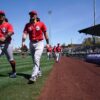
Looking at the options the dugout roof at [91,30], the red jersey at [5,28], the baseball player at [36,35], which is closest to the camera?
the baseball player at [36,35]

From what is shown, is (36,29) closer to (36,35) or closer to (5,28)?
(36,35)

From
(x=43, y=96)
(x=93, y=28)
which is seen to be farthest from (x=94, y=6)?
(x=43, y=96)

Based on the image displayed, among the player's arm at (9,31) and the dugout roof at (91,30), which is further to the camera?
the dugout roof at (91,30)

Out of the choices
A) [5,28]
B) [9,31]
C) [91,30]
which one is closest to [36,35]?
[9,31]

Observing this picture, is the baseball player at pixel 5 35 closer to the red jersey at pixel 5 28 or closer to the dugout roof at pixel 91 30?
the red jersey at pixel 5 28

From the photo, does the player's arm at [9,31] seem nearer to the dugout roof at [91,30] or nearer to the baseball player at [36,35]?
the baseball player at [36,35]

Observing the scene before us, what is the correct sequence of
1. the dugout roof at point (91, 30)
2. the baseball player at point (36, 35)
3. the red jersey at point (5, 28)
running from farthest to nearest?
1. the dugout roof at point (91, 30)
2. the red jersey at point (5, 28)
3. the baseball player at point (36, 35)

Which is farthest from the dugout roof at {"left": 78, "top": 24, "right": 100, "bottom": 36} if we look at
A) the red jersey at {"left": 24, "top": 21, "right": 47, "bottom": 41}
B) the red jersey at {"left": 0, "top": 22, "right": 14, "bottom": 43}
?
the red jersey at {"left": 0, "top": 22, "right": 14, "bottom": 43}

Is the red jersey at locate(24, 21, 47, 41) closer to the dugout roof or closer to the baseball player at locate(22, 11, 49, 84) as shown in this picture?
the baseball player at locate(22, 11, 49, 84)

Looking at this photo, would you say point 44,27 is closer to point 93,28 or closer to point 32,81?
point 32,81

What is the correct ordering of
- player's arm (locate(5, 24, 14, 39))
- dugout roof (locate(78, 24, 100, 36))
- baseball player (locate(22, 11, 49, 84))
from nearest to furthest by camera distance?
1. baseball player (locate(22, 11, 49, 84))
2. player's arm (locate(5, 24, 14, 39))
3. dugout roof (locate(78, 24, 100, 36))

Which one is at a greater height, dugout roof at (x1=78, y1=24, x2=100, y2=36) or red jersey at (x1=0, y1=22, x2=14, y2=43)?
dugout roof at (x1=78, y1=24, x2=100, y2=36)

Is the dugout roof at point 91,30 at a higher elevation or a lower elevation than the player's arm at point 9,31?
higher

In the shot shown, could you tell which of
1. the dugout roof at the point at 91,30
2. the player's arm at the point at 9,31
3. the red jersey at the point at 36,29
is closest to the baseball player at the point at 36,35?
the red jersey at the point at 36,29
